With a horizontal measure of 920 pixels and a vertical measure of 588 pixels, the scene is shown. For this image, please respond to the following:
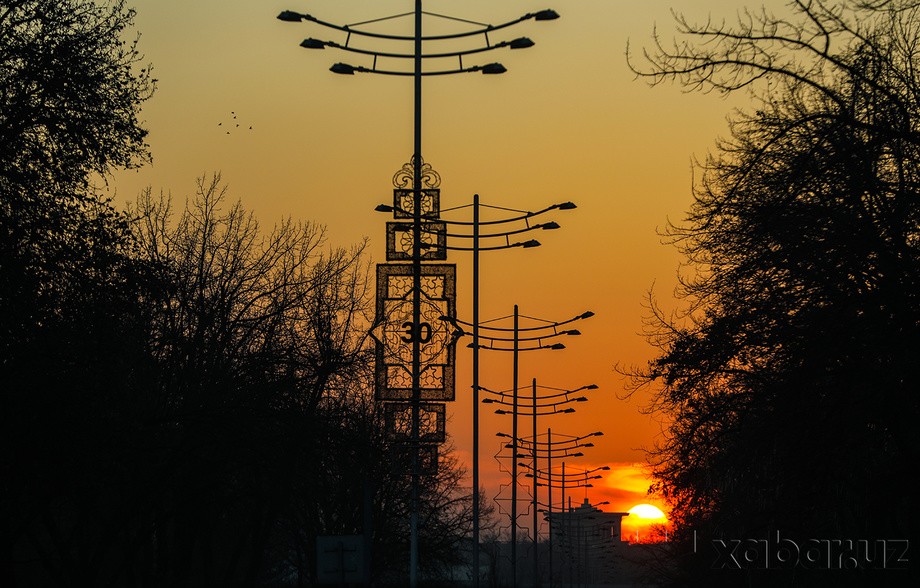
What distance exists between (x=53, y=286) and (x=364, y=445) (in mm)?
8030

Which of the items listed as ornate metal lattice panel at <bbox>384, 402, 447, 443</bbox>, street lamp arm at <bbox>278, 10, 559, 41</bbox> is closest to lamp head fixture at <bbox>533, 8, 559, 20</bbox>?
street lamp arm at <bbox>278, 10, 559, 41</bbox>

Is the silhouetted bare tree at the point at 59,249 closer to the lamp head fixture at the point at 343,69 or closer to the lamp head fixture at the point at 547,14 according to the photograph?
the lamp head fixture at the point at 343,69

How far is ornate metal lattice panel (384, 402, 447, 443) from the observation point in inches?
882

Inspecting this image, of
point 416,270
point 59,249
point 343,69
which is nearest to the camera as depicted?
point 59,249

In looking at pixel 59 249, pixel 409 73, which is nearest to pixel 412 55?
pixel 409 73

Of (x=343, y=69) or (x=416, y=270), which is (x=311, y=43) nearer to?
(x=343, y=69)

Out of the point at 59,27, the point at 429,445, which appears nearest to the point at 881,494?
the point at 429,445

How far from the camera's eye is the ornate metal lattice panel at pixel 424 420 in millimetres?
22406

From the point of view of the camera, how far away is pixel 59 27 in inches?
714

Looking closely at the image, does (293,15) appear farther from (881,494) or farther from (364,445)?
(881,494)

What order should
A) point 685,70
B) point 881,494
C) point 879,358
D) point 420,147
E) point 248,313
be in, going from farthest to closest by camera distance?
point 248,313 → point 420,147 → point 879,358 → point 881,494 → point 685,70

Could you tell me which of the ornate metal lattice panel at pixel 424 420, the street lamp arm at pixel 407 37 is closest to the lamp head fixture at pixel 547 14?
the street lamp arm at pixel 407 37

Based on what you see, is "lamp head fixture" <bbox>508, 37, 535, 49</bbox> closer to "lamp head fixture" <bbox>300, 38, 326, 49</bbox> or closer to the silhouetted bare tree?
"lamp head fixture" <bbox>300, 38, 326, 49</bbox>

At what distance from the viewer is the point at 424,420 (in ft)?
76.2
